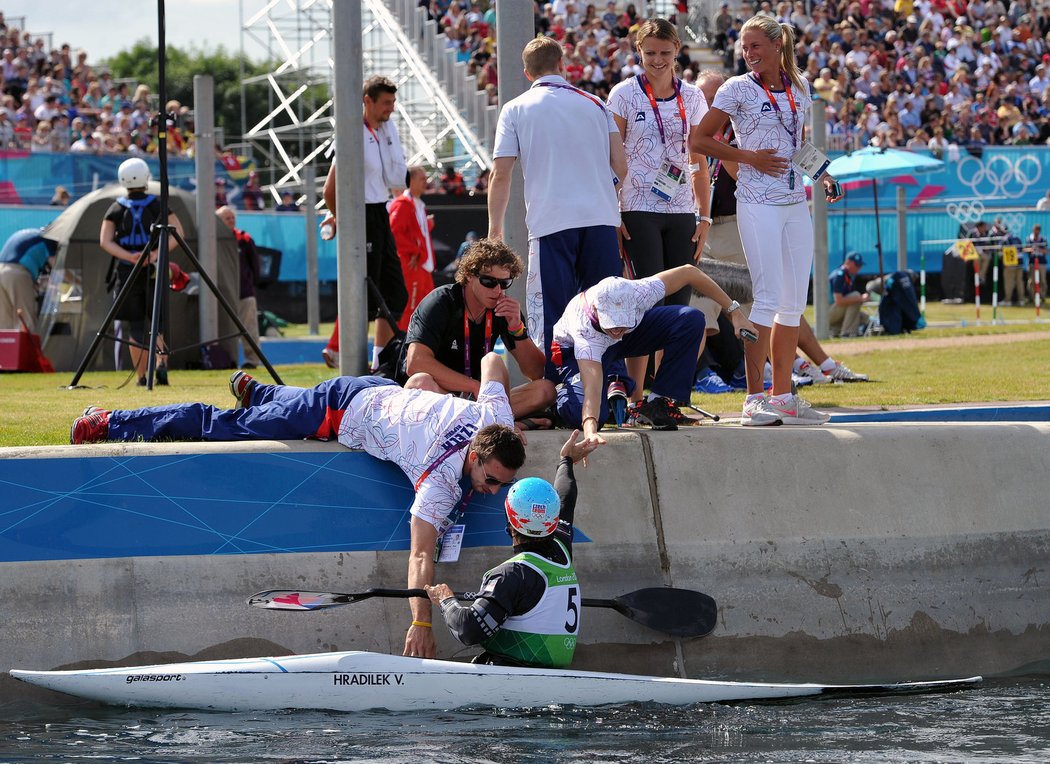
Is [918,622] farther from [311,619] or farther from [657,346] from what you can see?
[311,619]

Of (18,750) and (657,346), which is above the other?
(657,346)

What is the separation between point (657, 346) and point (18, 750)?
12.4ft

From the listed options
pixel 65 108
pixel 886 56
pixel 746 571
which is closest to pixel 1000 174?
pixel 886 56

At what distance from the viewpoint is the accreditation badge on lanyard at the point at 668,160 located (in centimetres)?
877

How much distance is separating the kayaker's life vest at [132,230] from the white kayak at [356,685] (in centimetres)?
652

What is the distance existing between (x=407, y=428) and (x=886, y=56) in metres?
27.3


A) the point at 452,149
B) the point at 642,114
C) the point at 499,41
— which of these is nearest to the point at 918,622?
the point at 642,114

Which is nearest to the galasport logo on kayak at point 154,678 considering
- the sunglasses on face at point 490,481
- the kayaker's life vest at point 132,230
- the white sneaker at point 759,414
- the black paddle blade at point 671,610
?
the sunglasses on face at point 490,481

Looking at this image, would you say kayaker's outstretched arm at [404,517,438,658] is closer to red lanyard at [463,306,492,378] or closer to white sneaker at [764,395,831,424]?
red lanyard at [463,306,492,378]

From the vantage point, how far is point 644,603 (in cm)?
735

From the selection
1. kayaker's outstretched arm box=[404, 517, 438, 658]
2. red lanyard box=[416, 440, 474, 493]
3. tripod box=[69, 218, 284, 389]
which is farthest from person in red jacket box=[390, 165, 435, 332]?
kayaker's outstretched arm box=[404, 517, 438, 658]

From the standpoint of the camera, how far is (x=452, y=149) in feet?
106

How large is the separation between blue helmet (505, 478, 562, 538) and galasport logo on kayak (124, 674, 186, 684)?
5.45ft

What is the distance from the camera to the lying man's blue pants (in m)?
7.77
